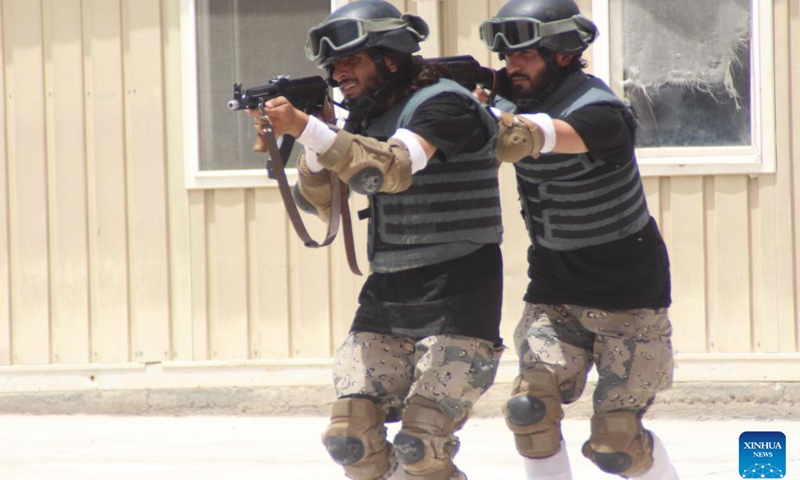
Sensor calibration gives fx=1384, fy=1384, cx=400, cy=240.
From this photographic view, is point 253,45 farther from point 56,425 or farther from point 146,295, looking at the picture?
point 56,425

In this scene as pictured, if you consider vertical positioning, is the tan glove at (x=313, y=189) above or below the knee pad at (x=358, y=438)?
above

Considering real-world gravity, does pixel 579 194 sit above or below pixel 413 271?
above

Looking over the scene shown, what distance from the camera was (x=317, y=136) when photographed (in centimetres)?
374

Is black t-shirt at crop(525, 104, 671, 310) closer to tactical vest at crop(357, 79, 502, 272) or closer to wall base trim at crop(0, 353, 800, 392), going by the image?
tactical vest at crop(357, 79, 502, 272)

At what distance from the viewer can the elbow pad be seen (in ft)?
12.3

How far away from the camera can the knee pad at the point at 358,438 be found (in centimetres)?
408

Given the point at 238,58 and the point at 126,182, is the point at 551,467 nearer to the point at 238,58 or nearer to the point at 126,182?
the point at 238,58

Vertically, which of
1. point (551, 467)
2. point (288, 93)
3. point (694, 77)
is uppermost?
point (694, 77)

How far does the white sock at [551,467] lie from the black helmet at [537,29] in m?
1.28

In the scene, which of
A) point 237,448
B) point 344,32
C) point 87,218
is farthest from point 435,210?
point 87,218

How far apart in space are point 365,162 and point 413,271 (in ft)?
1.76

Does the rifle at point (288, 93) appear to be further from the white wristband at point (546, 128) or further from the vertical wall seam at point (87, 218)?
the vertical wall seam at point (87, 218)

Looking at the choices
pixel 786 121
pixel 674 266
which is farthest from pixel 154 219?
pixel 786 121

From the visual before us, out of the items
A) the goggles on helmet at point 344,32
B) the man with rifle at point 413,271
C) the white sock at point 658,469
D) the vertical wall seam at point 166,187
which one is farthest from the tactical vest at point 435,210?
the vertical wall seam at point 166,187
